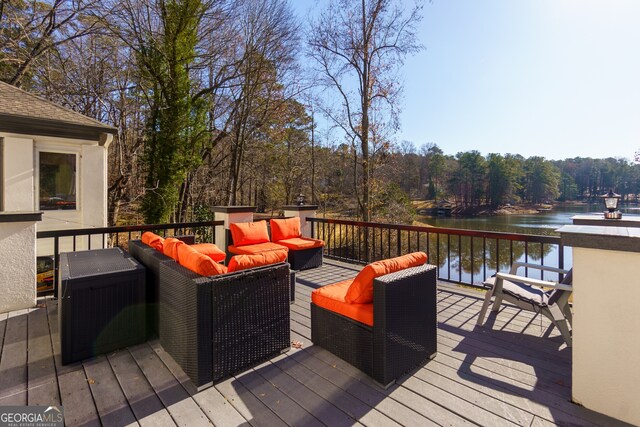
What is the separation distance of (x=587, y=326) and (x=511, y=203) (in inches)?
1391

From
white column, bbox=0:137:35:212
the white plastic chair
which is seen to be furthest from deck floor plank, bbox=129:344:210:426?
white column, bbox=0:137:35:212

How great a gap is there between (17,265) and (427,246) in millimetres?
5102

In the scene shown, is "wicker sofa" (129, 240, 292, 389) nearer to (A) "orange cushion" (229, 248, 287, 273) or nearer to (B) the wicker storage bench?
(A) "orange cushion" (229, 248, 287, 273)

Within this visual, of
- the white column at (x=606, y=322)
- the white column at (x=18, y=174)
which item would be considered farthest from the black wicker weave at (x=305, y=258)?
the white column at (x=18, y=174)

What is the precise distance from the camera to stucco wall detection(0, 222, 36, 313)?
2933 mm

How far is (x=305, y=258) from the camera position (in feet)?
16.0

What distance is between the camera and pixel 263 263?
2.33m

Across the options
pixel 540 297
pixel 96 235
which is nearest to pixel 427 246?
pixel 540 297

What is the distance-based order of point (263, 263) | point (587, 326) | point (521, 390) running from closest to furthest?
point (587, 326) < point (521, 390) < point (263, 263)

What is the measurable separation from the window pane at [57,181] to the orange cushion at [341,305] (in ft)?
18.7

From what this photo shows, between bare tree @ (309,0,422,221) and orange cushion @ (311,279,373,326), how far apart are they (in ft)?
24.9

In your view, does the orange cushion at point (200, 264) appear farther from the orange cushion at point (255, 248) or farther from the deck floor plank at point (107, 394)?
the orange cushion at point (255, 248)

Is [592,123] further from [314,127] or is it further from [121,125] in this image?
[121,125]

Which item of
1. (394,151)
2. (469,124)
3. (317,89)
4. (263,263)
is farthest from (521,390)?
(469,124)
